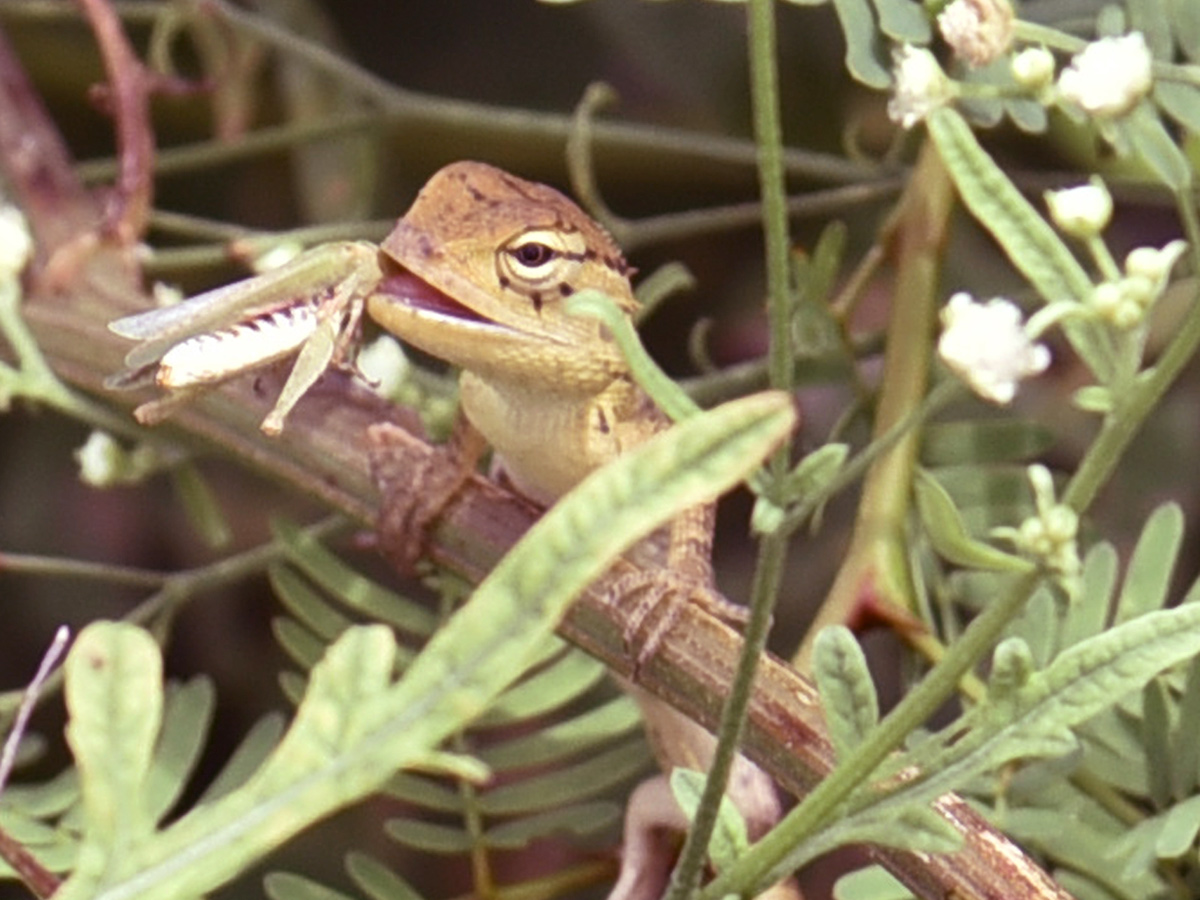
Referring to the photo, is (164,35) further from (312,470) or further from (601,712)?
(601,712)

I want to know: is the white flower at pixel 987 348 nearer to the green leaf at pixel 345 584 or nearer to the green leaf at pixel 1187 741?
the green leaf at pixel 1187 741

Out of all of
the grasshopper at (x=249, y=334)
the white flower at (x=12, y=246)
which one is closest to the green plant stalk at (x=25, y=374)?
the white flower at (x=12, y=246)

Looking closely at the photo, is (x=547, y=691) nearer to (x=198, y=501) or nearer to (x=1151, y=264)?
(x=198, y=501)

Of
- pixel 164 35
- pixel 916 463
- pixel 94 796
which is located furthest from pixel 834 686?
pixel 164 35

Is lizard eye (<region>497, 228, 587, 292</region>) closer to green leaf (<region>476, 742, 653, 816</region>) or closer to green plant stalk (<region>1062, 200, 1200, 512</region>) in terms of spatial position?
green leaf (<region>476, 742, 653, 816</region>)

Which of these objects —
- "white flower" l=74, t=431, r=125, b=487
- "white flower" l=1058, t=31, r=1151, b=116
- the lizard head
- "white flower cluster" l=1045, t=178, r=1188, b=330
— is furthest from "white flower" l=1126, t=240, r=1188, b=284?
"white flower" l=74, t=431, r=125, b=487

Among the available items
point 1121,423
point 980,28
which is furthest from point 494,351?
point 1121,423
